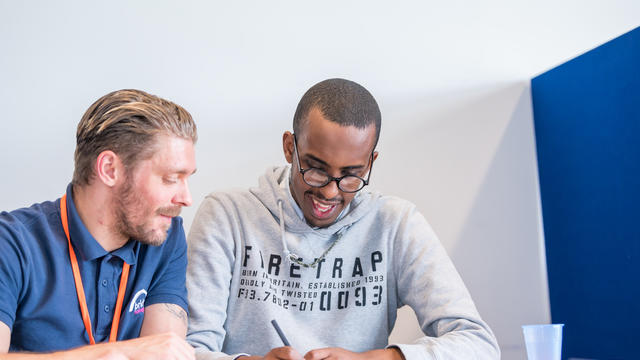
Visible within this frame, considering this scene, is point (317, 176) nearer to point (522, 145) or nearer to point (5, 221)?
point (5, 221)

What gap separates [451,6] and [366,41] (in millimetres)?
396

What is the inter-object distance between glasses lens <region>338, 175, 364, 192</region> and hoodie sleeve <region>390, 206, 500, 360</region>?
Answer: 23 cm

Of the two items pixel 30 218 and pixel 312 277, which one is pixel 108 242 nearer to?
pixel 30 218

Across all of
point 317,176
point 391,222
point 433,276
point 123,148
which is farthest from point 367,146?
point 123,148

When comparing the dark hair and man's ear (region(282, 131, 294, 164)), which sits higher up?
the dark hair

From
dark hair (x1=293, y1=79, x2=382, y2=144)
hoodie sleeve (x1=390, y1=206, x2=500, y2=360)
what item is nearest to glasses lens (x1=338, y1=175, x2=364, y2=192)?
dark hair (x1=293, y1=79, x2=382, y2=144)

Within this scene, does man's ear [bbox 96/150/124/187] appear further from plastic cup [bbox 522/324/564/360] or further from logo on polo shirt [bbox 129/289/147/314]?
plastic cup [bbox 522/324/564/360]

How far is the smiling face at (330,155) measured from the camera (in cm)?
147

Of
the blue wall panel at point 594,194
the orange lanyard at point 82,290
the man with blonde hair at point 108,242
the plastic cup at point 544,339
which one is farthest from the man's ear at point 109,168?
the blue wall panel at point 594,194

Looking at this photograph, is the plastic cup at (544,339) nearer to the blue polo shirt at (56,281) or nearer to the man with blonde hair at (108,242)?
the man with blonde hair at (108,242)

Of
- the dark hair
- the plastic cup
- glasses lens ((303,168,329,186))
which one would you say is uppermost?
the dark hair

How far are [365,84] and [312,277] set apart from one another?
89cm

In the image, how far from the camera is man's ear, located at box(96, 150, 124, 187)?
1.27 metres

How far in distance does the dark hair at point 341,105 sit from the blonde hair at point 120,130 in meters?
0.40
